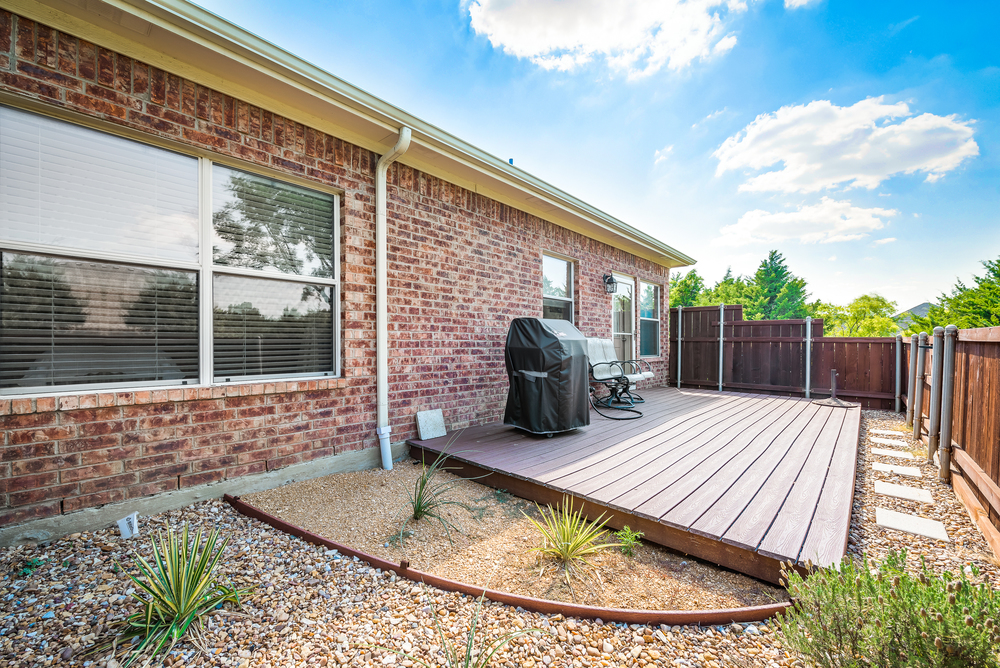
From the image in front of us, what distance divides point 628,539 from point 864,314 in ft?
117

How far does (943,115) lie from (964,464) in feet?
36.0

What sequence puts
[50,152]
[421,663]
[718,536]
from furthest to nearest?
[50,152], [718,536], [421,663]

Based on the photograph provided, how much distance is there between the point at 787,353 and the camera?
783 cm

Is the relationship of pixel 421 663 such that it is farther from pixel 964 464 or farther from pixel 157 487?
pixel 964 464

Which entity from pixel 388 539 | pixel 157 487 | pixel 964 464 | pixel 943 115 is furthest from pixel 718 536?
pixel 943 115

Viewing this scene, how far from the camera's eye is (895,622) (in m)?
1.09

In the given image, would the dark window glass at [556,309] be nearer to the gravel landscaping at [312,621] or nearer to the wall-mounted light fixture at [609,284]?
the wall-mounted light fixture at [609,284]

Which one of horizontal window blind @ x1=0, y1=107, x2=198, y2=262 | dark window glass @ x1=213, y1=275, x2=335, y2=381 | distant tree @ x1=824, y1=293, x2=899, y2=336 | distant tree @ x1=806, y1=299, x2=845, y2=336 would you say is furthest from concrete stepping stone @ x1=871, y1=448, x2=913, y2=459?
distant tree @ x1=806, y1=299, x2=845, y2=336

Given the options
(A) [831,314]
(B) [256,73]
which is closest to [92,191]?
(B) [256,73]

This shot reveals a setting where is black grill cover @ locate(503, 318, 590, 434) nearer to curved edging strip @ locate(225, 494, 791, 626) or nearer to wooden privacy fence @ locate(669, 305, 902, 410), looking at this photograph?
curved edging strip @ locate(225, 494, 791, 626)

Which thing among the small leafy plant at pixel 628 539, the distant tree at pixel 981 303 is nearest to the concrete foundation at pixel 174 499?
the small leafy plant at pixel 628 539

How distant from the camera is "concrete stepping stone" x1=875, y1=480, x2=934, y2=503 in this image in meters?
2.82

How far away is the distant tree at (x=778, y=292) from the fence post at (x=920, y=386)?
82.5ft

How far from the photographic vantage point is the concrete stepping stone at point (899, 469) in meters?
3.31
